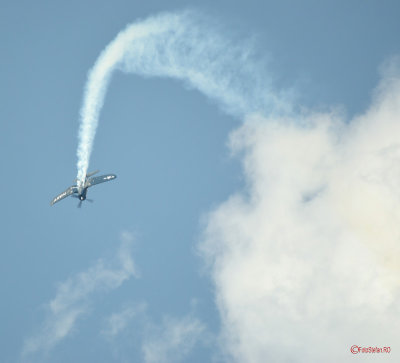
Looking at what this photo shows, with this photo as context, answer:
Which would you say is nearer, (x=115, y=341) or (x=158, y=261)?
(x=115, y=341)

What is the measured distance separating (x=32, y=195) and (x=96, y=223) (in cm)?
2462

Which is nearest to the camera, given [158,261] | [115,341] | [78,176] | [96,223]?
[78,176]

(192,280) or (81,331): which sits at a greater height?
(192,280)

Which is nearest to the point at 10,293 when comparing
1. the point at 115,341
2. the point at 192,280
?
the point at 115,341

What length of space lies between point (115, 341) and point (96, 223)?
63998mm

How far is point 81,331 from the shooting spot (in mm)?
140625

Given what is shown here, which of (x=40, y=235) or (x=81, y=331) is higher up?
(x=40, y=235)

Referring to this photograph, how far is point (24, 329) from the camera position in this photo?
14100cm

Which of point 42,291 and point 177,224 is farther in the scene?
point 177,224

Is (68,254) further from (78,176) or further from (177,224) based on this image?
(78,176)

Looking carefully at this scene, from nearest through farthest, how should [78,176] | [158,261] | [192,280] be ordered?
[78,176], [192,280], [158,261]

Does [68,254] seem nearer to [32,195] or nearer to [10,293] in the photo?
[10,293]

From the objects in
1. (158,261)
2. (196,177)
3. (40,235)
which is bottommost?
(158,261)

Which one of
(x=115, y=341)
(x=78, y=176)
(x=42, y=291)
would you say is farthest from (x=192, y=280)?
(x=78, y=176)
